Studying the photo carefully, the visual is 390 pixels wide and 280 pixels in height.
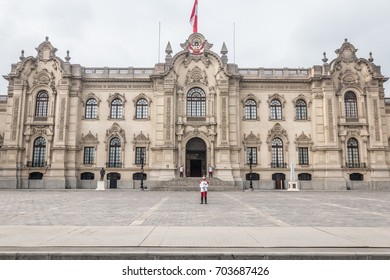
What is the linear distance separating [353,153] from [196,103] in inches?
774

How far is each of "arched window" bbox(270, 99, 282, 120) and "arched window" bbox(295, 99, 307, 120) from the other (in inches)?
82.0

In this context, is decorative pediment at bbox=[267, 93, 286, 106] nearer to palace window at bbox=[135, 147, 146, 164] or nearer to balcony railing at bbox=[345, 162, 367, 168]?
balcony railing at bbox=[345, 162, 367, 168]

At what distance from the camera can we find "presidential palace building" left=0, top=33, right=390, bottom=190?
127 feet

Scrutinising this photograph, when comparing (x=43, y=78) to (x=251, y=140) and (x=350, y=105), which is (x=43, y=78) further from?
(x=350, y=105)

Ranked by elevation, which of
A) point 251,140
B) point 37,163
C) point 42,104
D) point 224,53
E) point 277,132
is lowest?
point 37,163

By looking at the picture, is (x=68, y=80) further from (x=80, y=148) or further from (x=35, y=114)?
(x=80, y=148)

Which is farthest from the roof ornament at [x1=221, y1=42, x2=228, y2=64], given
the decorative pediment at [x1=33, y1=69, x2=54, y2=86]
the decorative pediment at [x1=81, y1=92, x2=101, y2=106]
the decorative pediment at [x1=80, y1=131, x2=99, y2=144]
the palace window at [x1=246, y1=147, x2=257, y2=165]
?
the decorative pediment at [x1=33, y1=69, x2=54, y2=86]

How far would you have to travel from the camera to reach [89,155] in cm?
3991

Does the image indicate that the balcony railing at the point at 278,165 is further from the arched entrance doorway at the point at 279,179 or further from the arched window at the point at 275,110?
the arched window at the point at 275,110

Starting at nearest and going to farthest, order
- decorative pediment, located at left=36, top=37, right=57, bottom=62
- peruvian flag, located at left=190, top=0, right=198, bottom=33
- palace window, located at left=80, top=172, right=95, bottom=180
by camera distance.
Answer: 1. palace window, located at left=80, top=172, right=95, bottom=180
2. decorative pediment, located at left=36, top=37, right=57, bottom=62
3. peruvian flag, located at left=190, top=0, right=198, bottom=33

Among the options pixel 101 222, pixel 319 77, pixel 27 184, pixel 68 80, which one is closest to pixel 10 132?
pixel 27 184

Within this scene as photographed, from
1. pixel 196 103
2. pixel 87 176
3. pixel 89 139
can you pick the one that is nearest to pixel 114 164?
pixel 87 176
